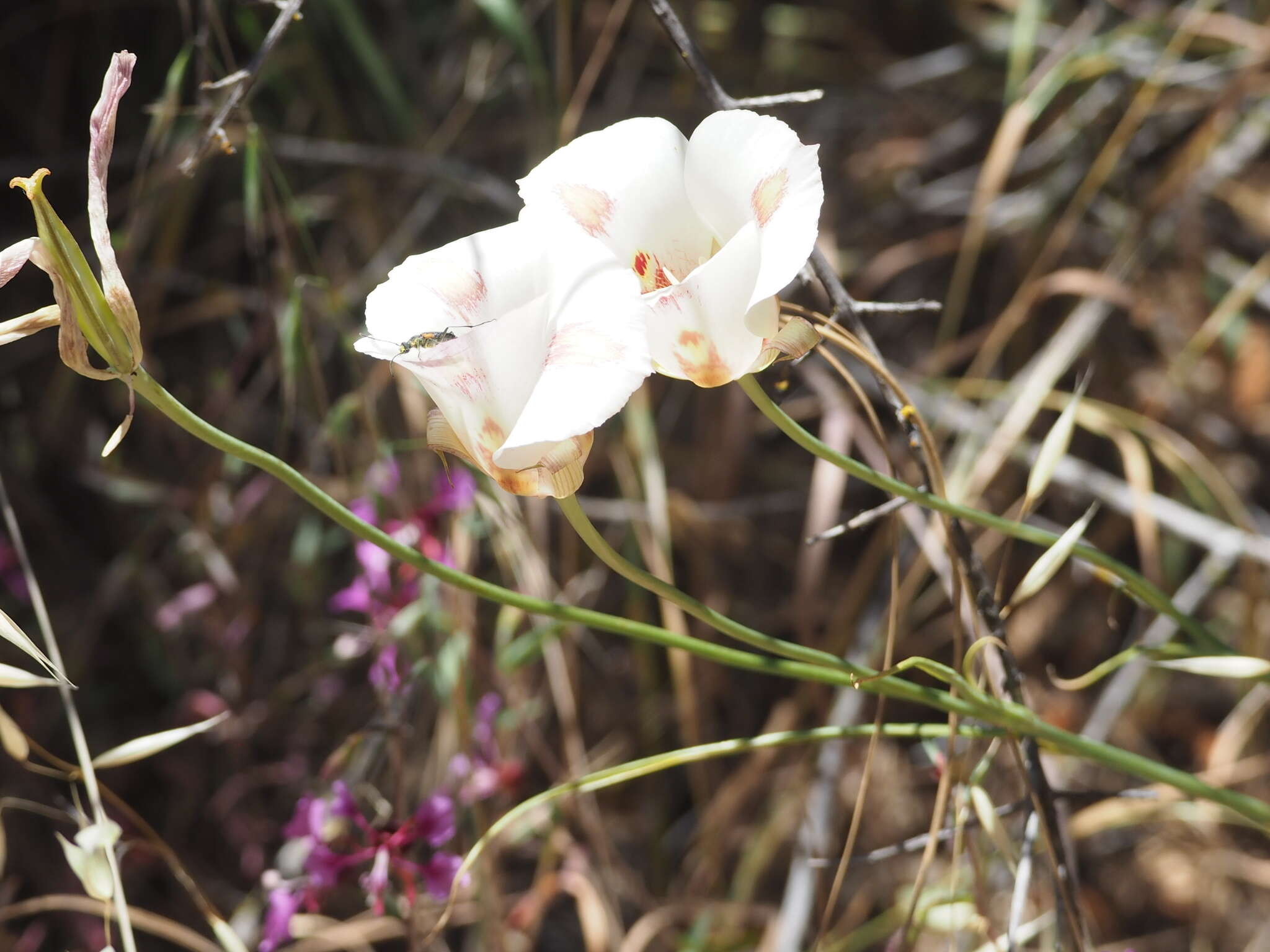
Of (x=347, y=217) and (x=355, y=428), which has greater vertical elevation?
(x=347, y=217)

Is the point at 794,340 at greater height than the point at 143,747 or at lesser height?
greater

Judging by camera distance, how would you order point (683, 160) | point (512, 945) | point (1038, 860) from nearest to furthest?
point (683, 160) → point (1038, 860) → point (512, 945)

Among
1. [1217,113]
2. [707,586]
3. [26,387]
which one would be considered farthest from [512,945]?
[1217,113]

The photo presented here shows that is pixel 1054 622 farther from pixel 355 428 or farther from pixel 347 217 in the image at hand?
pixel 347 217

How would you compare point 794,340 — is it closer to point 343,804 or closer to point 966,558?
point 966,558

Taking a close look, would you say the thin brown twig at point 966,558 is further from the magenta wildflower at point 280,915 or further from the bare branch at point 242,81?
the magenta wildflower at point 280,915

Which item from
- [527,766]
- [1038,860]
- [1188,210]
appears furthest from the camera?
[1188,210]

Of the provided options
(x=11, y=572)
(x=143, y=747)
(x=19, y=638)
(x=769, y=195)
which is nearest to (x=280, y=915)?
(x=143, y=747)
